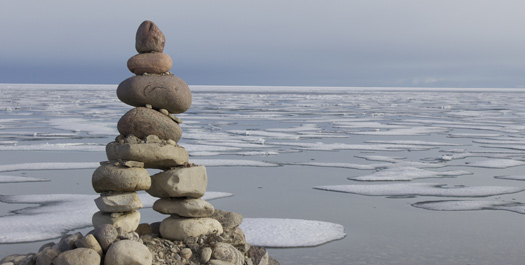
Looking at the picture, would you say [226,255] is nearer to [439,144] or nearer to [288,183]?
[288,183]

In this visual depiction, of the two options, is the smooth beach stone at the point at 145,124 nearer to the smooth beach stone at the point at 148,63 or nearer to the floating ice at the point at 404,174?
the smooth beach stone at the point at 148,63

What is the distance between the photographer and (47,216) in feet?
27.7

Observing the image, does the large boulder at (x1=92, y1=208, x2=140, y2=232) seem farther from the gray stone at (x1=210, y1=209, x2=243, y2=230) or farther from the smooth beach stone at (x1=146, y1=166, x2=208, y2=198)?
the gray stone at (x1=210, y1=209, x2=243, y2=230)

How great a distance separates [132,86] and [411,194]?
5.68 m

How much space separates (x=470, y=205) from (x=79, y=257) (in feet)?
20.8

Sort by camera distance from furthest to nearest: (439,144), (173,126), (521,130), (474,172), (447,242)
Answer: (521,130), (439,144), (474,172), (447,242), (173,126)

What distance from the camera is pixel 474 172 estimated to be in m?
12.6

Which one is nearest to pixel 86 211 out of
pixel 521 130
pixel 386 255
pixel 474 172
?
pixel 386 255

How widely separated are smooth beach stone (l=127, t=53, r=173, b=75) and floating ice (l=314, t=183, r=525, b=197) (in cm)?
490

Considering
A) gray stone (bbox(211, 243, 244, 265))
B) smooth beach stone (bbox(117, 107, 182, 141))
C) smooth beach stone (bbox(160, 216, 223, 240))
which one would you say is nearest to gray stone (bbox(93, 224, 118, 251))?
smooth beach stone (bbox(160, 216, 223, 240))

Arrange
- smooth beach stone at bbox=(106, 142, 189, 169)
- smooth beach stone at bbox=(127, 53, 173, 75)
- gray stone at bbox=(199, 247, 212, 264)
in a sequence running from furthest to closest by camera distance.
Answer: smooth beach stone at bbox=(127, 53, 173, 75) → smooth beach stone at bbox=(106, 142, 189, 169) → gray stone at bbox=(199, 247, 212, 264)

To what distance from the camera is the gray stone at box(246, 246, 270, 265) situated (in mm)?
6129

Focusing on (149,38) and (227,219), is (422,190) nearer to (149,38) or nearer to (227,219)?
(227,219)

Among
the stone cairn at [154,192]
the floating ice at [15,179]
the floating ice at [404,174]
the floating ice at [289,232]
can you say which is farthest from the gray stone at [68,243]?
the floating ice at [404,174]
